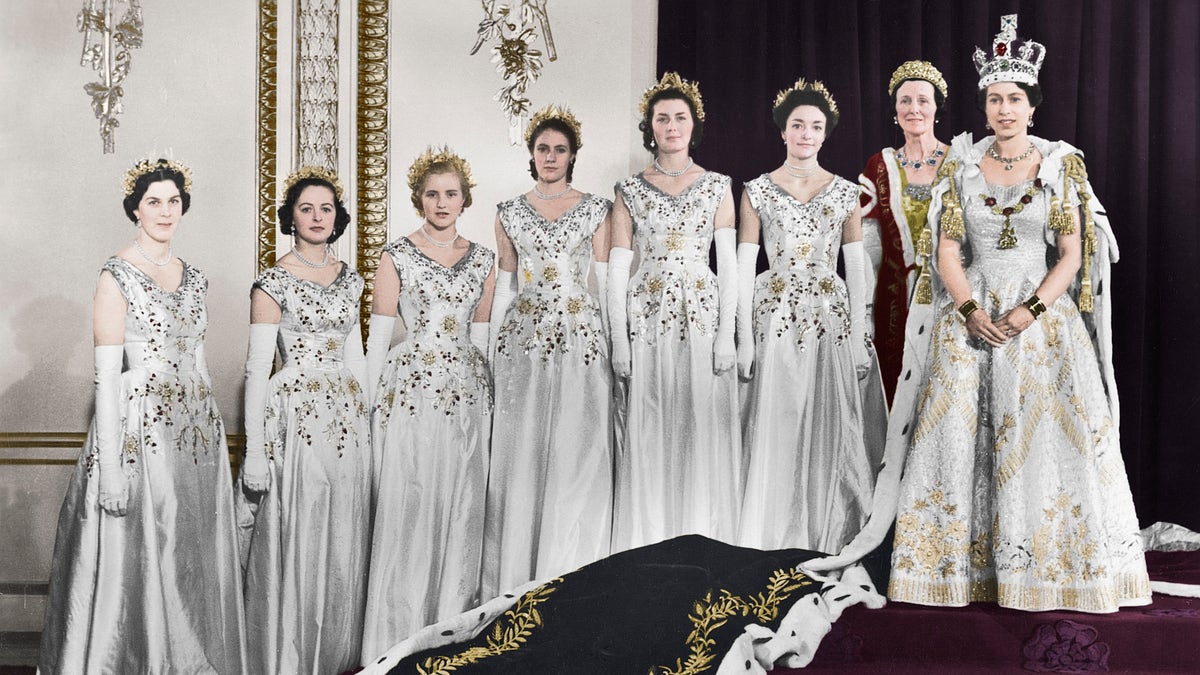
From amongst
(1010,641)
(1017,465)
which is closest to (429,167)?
(1017,465)

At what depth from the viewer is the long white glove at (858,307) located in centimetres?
445

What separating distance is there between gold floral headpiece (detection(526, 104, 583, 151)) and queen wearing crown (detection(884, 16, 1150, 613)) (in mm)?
1377

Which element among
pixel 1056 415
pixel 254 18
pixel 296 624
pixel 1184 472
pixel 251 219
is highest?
pixel 254 18

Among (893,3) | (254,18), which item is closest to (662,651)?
(893,3)

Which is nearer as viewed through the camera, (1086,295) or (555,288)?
(1086,295)

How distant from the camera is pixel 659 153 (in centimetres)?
461

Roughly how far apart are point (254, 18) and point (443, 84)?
84cm

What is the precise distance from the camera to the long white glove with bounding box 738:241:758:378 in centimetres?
446

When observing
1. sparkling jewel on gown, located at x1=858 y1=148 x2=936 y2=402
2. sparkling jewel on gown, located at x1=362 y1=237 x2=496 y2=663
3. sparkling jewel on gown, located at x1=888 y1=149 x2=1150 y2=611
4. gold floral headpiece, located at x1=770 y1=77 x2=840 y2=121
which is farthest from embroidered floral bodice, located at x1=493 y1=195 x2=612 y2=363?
sparkling jewel on gown, located at x1=888 y1=149 x2=1150 y2=611

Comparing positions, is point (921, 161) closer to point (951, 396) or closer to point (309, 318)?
point (951, 396)

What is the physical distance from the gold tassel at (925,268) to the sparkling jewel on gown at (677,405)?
728 millimetres

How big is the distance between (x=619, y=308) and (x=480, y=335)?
1.85ft

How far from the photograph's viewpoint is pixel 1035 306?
3.92m

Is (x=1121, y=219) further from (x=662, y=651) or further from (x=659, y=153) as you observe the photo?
(x=662, y=651)
